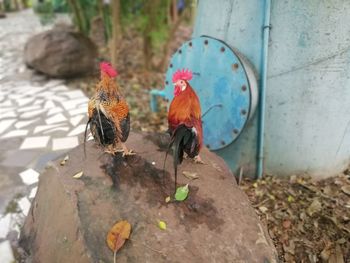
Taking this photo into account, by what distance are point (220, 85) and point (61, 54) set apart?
411cm

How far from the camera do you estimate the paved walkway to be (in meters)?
2.96

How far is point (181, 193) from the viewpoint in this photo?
2029 mm

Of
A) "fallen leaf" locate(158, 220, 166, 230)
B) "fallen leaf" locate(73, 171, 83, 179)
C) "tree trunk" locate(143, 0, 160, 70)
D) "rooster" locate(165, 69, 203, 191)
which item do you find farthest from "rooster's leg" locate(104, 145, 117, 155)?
"tree trunk" locate(143, 0, 160, 70)

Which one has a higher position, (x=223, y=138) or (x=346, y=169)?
(x=223, y=138)

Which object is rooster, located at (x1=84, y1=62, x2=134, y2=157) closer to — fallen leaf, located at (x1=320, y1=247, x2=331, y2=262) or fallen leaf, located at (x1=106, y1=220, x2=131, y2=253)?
fallen leaf, located at (x1=106, y1=220, x2=131, y2=253)

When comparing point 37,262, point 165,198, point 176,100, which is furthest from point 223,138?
point 37,262

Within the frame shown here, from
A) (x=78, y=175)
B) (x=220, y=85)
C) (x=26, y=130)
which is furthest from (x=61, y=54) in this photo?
(x=78, y=175)

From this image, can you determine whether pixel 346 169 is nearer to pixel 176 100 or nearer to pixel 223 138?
pixel 223 138

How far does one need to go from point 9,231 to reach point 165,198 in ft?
4.74

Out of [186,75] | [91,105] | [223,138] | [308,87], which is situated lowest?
[223,138]

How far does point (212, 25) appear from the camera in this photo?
10.0ft

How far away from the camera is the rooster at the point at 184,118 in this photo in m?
2.09

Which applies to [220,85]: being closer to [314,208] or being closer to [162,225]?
[314,208]

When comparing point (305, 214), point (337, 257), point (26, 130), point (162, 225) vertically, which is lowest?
point (337, 257)
